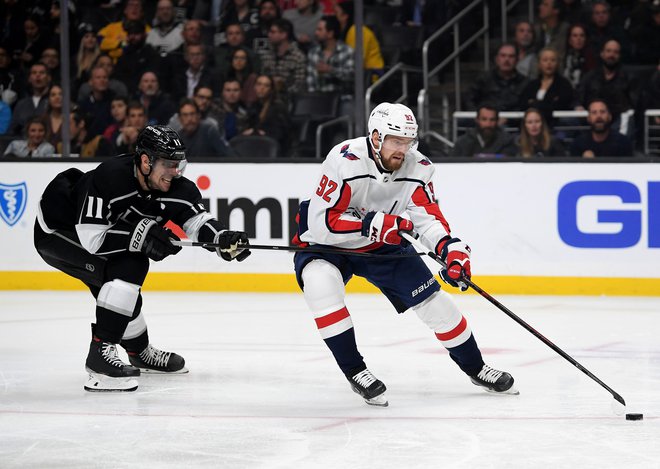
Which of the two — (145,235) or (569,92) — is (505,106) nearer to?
(569,92)

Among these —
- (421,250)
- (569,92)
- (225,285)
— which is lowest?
(225,285)

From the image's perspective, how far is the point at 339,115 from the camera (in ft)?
33.4

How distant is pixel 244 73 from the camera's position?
33.6 ft

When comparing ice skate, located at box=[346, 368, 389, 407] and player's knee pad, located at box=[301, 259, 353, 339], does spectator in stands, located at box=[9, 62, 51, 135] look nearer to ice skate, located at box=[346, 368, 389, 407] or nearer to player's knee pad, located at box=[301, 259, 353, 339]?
player's knee pad, located at box=[301, 259, 353, 339]

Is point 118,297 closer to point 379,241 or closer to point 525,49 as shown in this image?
point 379,241

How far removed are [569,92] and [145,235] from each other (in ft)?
16.9

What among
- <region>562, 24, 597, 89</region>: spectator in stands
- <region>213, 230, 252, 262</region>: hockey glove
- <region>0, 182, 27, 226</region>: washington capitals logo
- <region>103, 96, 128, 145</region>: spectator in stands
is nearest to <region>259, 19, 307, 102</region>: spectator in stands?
<region>103, 96, 128, 145</region>: spectator in stands

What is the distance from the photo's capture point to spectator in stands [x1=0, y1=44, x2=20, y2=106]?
36.3 ft

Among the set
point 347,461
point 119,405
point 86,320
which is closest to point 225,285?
point 86,320

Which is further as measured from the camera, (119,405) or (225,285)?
(225,285)

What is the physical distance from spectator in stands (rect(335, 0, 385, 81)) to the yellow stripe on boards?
2.55m

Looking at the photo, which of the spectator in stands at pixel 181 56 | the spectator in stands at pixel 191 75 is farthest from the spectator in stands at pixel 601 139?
the spectator in stands at pixel 181 56

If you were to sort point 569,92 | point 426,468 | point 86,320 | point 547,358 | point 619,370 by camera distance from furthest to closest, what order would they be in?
point 569,92 < point 86,320 < point 547,358 < point 619,370 < point 426,468

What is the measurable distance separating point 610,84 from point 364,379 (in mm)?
5350
